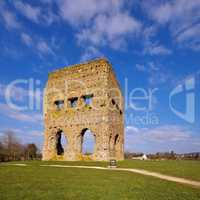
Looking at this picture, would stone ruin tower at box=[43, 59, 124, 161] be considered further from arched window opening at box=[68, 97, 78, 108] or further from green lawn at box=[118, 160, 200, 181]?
green lawn at box=[118, 160, 200, 181]

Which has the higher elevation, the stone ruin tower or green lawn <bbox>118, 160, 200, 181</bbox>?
the stone ruin tower

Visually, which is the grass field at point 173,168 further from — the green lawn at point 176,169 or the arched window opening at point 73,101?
the arched window opening at point 73,101

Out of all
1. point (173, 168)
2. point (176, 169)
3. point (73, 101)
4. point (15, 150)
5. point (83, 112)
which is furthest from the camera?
point (15, 150)

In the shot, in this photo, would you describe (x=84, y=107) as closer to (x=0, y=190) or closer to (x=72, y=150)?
(x=72, y=150)

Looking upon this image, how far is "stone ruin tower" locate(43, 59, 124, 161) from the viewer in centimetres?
2678

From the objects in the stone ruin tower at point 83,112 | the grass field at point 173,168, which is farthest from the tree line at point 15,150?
the grass field at point 173,168

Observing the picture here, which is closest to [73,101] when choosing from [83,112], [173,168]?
[83,112]

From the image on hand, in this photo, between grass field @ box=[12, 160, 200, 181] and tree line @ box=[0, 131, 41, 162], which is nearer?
grass field @ box=[12, 160, 200, 181]

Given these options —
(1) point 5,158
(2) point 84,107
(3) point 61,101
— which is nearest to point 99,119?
(2) point 84,107

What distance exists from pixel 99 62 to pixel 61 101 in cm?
720

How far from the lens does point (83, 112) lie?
2822 centimetres

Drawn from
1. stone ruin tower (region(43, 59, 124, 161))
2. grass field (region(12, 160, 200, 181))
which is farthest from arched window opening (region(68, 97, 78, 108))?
grass field (region(12, 160, 200, 181))

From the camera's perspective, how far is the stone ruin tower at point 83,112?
26781 millimetres

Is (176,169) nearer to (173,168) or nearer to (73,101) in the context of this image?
(173,168)
